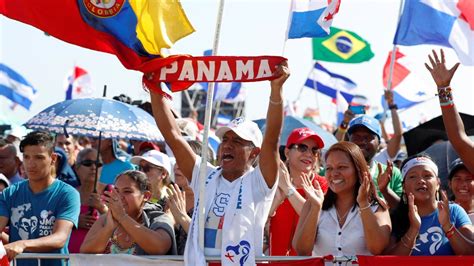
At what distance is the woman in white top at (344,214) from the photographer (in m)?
7.16

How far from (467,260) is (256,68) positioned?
1.95 metres

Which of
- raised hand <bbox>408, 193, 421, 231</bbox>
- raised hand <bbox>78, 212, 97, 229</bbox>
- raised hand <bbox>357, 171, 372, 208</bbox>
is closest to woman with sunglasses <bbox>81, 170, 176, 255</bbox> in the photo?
raised hand <bbox>78, 212, 97, 229</bbox>

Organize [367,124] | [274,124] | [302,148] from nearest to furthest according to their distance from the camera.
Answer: [274,124] < [302,148] < [367,124]

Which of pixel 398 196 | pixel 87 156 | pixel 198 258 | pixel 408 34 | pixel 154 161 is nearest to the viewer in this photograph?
pixel 198 258

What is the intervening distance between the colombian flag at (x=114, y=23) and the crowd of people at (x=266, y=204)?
40cm

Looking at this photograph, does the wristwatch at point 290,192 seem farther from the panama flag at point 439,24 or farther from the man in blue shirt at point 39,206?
the panama flag at point 439,24

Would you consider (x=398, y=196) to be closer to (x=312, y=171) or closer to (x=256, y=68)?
(x=312, y=171)

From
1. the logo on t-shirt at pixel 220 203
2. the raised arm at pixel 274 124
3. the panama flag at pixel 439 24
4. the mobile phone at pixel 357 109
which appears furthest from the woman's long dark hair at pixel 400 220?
the mobile phone at pixel 357 109

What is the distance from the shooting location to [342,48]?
19047 millimetres

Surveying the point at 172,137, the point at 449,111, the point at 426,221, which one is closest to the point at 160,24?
the point at 172,137

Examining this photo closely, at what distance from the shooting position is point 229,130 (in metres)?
7.26

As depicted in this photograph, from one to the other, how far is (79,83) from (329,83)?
6590mm

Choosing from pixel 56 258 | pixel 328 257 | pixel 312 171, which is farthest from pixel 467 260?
pixel 56 258

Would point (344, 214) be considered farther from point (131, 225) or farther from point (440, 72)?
point (131, 225)
